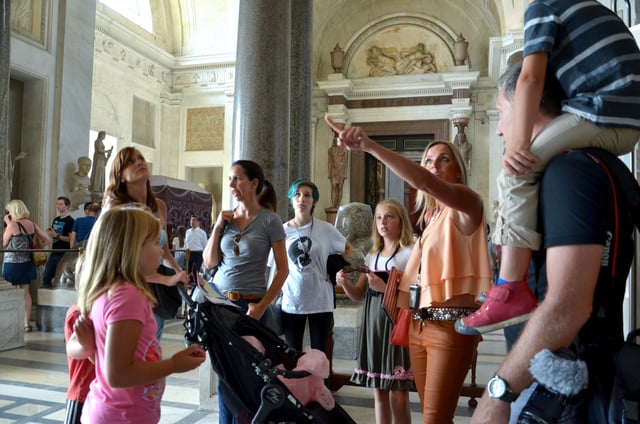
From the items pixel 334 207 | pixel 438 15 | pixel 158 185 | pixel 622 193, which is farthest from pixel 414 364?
pixel 438 15

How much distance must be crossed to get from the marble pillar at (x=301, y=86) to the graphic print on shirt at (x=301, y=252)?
292cm

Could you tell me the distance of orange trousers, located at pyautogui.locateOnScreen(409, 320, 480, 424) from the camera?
2279 mm

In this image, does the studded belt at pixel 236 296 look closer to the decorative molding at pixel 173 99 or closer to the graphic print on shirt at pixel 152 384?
the graphic print on shirt at pixel 152 384

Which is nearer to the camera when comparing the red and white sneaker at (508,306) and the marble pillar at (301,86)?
the red and white sneaker at (508,306)

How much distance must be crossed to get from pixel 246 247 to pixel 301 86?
444 cm

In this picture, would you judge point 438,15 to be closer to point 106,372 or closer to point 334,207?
point 334,207

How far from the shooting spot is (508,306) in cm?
137

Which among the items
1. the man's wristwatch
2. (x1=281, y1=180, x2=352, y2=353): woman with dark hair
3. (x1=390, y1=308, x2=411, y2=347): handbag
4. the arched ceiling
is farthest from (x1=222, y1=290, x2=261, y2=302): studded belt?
the arched ceiling

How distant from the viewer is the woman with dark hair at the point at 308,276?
13.4ft

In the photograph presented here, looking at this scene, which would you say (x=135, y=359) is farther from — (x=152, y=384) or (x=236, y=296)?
(x=236, y=296)

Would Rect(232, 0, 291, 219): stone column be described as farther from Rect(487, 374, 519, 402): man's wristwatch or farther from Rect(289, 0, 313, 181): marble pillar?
Rect(487, 374, 519, 402): man's wristwatch

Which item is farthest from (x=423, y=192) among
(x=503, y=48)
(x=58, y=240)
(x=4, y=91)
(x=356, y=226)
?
(x=503, y=48)

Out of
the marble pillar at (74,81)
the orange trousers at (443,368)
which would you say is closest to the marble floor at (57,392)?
the orange trousers at (443,368)

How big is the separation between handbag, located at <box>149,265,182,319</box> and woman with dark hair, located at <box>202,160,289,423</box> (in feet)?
1.29
